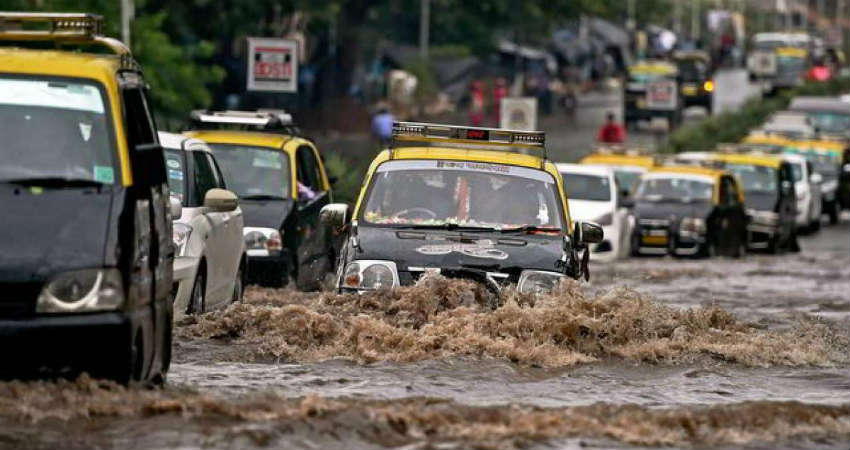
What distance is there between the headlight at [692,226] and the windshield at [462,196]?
18.3m

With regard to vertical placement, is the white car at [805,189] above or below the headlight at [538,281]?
below

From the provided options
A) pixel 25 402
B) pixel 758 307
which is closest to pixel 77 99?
pixel 25 402

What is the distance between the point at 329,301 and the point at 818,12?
179621mm

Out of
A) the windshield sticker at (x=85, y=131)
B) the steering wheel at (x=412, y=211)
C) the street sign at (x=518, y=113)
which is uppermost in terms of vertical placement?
the windshield sticker at (x=85, y=131)

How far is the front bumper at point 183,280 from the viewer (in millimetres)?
14414

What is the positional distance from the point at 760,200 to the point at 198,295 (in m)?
23.9

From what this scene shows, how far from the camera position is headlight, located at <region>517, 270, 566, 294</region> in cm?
1366

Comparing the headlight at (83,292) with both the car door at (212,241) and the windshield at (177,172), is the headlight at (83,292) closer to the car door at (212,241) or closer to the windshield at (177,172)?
the car door at (212,241)

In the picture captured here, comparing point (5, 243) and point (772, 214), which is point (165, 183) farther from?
point (772, 214)

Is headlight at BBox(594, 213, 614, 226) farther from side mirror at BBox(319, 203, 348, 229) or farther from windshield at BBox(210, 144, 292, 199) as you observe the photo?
side mirror at BBox(319, 203, 348, 229)

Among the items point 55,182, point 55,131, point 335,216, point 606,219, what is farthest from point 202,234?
point 606,219

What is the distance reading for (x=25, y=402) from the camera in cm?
944

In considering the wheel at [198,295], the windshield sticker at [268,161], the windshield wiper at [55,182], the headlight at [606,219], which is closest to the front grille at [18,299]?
the windshield wiper at [55,182]

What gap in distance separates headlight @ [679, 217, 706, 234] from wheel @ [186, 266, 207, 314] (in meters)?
18.8
